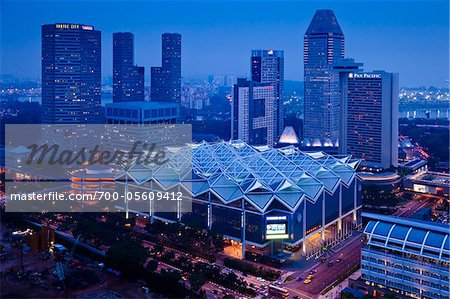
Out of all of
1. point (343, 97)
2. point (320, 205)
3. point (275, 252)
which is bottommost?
point (275, 252)

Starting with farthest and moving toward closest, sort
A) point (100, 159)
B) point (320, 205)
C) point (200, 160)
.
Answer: point (100, 159) → point (200, 160) → point (320, 205)

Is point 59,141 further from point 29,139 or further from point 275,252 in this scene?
point 275,252

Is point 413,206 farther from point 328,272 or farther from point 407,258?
point 407,258

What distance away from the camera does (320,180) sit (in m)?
17.2

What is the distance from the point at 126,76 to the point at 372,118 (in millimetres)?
22821

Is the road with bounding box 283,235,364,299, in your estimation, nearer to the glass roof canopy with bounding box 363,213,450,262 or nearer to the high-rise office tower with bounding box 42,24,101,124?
the glass roof canopy with bounding box 363,213,450,262

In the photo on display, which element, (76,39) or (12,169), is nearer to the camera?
(12,169)

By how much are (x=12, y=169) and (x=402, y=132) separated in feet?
102

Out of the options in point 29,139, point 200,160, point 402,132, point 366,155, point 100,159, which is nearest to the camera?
point 200,160

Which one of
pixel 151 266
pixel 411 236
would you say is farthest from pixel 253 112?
pixel 411 236

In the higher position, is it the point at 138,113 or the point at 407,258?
the point at 138,113

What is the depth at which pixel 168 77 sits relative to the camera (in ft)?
144

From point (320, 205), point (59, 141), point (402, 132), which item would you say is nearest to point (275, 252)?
point (320, 205)

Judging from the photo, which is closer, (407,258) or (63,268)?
(407,258)
